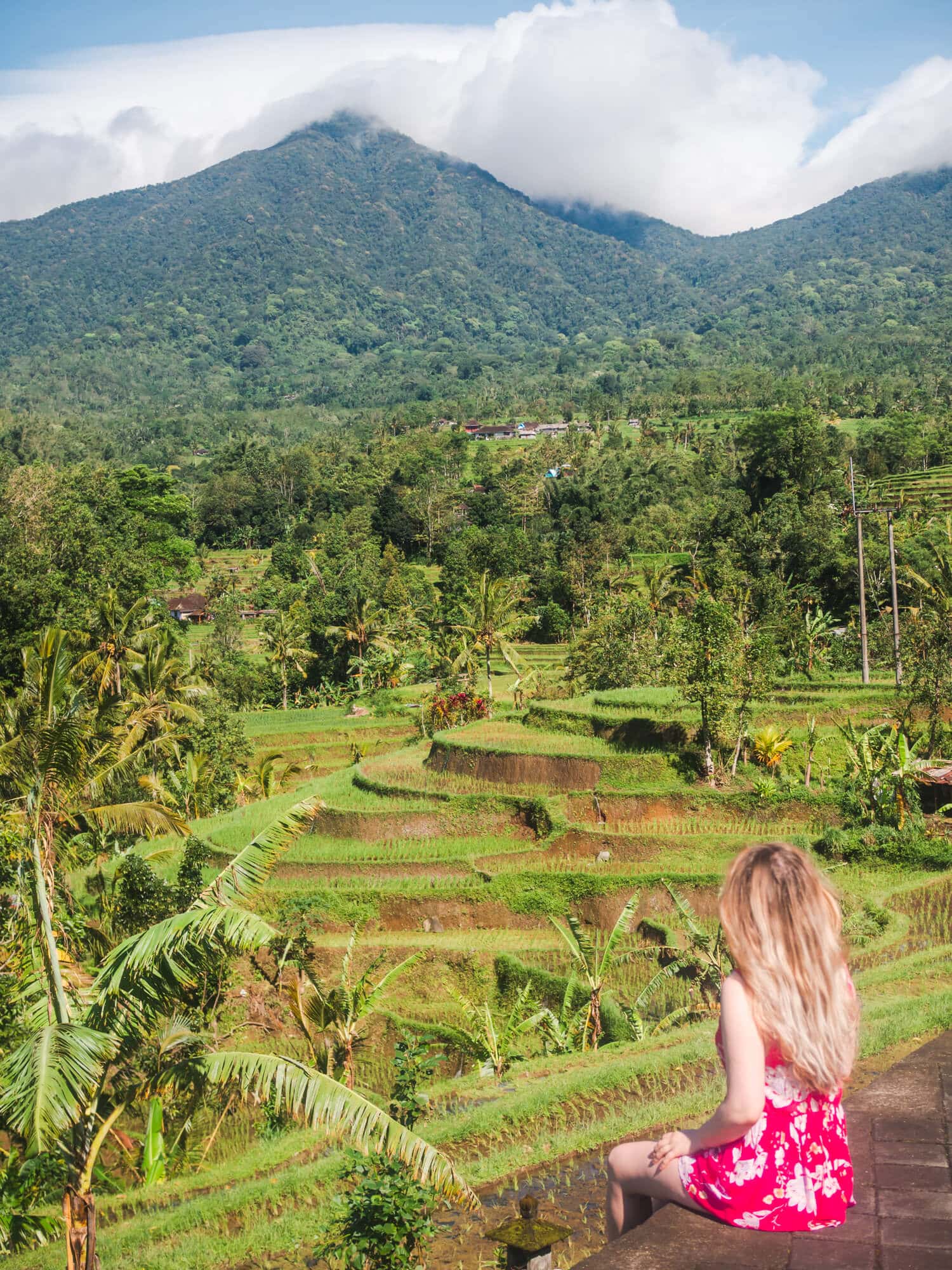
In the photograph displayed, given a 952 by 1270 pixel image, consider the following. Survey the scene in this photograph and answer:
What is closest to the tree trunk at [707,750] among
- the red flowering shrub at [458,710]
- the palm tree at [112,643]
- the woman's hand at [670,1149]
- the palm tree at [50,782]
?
the red flowering shrub at [458,710]

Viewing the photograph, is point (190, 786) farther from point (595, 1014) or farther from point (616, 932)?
point (595, 1014)

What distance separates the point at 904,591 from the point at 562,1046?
102 ft

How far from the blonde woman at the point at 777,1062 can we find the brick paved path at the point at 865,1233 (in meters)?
0.07

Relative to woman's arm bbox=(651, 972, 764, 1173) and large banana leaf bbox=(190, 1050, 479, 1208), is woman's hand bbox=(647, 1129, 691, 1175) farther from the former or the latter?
large banana leaf bbox=(190, 1050, 479, 1208)

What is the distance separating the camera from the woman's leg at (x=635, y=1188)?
12.2 feet

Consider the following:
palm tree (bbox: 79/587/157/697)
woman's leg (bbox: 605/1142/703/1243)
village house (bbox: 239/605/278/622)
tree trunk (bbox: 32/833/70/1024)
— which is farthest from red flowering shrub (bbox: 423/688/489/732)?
woman's leg (bbox: 605/1142/703/1243)

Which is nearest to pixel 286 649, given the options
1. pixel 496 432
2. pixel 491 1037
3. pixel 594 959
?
pixel 594 959

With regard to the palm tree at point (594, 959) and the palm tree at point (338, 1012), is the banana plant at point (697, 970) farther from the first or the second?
the palm tree at point (338, 1012)

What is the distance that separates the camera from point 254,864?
820 cm

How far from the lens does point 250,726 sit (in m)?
37.8

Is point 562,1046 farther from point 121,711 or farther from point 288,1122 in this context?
point 121,711

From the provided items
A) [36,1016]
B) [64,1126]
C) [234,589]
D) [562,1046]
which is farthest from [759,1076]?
[234,589]

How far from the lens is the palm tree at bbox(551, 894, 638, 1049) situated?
13.6 metres

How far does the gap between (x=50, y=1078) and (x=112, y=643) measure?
2382cm
